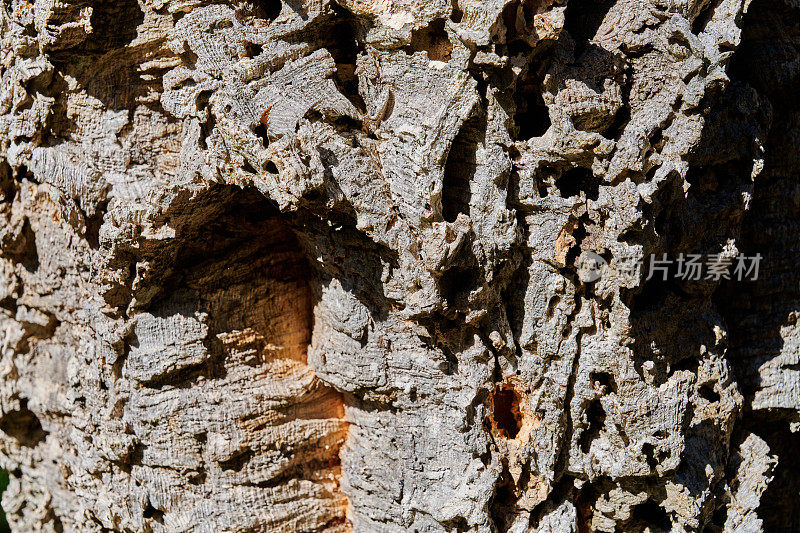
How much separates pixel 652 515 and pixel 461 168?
107cm

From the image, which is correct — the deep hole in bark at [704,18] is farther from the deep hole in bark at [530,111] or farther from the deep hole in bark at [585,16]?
the deep hole in bark at [530,111]

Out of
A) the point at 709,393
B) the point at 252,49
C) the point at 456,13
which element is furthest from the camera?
the point at 709,393

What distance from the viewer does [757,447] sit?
2.13 metres

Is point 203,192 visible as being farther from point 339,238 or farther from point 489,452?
point 489,452

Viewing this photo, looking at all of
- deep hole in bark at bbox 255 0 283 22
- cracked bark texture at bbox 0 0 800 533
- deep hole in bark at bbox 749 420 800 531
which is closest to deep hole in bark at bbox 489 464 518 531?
cracked bark texture at bbox 0 0 800 533

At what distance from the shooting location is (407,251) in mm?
1730

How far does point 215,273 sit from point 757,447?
1578 millimetres

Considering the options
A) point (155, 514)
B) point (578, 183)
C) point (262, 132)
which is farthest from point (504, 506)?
point (262, 132)

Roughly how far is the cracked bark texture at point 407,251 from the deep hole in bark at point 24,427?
10.1 inches

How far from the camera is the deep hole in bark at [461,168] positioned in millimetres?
1736

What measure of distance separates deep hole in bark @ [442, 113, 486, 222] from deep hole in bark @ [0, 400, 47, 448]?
1.57 meters

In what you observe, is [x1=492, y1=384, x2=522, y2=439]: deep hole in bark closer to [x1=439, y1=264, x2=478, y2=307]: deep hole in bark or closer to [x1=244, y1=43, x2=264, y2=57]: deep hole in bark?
[x1=439, y1=264, x2=478, y2=307]: deep hole in bark

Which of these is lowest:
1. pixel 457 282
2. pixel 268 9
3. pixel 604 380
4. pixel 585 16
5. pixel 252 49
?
pixel 604 380

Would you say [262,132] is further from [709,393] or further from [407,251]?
[709,393]
